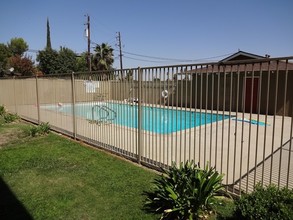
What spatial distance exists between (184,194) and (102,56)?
29.8 metres

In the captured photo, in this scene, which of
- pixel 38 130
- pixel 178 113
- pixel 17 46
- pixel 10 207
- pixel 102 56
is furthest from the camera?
pixel 17 46

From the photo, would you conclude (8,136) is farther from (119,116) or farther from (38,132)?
(119,116)

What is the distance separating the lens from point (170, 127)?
190 inches

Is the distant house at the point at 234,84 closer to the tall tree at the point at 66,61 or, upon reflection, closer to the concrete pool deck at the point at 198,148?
the concrete pool deck at the point at 198,148

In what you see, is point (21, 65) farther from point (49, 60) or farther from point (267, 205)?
point (267, 205)

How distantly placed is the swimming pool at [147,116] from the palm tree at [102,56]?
2443 cm

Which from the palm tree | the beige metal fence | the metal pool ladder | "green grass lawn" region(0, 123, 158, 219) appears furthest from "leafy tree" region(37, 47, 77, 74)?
the metal pool ladder

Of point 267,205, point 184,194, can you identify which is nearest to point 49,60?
point 184,194

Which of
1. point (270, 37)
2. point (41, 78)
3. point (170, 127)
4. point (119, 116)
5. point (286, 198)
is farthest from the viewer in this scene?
point (270, 37)

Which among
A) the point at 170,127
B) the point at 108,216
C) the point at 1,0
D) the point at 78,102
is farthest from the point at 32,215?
the point at 1,0

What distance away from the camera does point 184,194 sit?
307 centimetres

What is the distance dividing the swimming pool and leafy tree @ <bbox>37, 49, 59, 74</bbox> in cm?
3196

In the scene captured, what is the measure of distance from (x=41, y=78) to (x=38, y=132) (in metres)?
2.31

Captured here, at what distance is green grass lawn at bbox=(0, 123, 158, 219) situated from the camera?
3.23 metres
